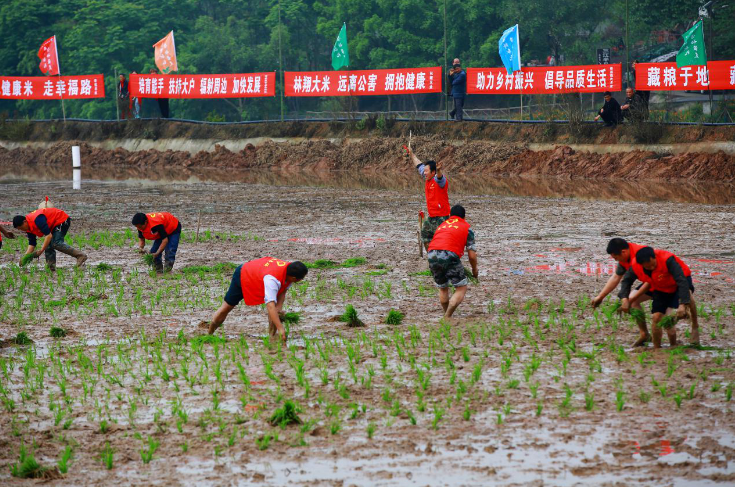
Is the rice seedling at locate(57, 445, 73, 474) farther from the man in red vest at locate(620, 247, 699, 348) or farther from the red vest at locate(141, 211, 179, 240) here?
the red vest at locate(141, 211, 179, 240)

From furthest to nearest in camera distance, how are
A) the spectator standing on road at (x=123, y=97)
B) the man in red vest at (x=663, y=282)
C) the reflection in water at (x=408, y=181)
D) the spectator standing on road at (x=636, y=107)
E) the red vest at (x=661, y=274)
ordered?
1. the spectator standing on road at (x=123, y=97)
2. the spectator standing on road at (x=636, y=107)
3. the reflection in water at (x=408, y=181)
4. the red vest at (x=661, y=274)
5. the man in red vest at (x=663, y=282)

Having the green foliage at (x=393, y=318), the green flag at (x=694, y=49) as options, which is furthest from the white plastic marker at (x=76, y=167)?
the green foliage at (x=393, y=318)

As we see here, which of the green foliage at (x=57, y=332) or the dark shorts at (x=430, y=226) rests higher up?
the dark shorts at (x=430, y=226)

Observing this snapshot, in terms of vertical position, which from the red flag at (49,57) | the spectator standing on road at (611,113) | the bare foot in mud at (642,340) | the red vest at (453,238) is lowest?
the bare foot in mud at (642,340)

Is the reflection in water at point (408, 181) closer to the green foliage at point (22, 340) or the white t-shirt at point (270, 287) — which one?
the white t-shirt at point (270, 287)

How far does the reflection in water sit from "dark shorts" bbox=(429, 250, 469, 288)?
13.9 meters

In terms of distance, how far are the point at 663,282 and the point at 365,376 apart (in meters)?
2.95

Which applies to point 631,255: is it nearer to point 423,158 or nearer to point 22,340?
point 22,340

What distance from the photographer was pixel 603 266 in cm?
1467

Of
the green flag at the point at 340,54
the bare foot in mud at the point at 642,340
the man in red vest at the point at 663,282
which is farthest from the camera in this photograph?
the green flag at the point at 340,54

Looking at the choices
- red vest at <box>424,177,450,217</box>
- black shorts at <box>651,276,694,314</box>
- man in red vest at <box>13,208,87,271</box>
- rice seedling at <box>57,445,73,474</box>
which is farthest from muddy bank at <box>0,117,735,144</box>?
rice seedling at <box>57,445,73,474</box>

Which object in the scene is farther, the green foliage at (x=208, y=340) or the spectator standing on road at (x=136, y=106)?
the spectator standing on road at (x=136, y=106)

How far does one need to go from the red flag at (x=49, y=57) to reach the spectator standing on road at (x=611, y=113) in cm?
2453

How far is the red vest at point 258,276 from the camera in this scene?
998 cm
